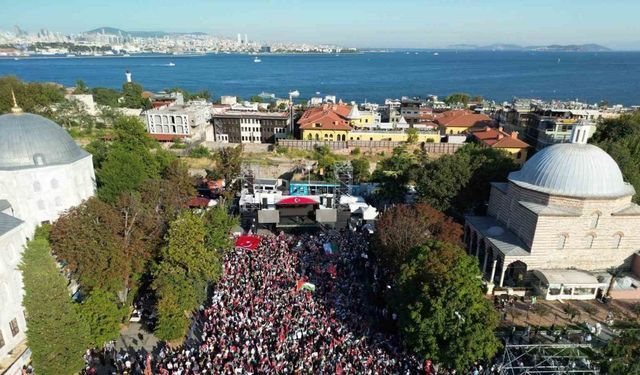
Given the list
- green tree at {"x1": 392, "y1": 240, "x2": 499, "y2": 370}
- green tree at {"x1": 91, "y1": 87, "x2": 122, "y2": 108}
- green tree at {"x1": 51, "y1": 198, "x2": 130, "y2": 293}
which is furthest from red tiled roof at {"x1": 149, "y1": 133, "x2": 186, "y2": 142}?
green tree at {"x1": 392, "y1": 240, "x2": 499, "y2": 370}

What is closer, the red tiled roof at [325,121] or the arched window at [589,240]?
the arched window at [589,240]

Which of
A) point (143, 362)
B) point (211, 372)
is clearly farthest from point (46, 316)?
point (211, 372)

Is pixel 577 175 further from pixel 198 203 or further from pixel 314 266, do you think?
pixel 198 203

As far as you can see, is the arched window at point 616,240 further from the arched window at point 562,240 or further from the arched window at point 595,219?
the arched window at point 562,240

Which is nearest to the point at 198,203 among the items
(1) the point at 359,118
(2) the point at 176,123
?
(2) the point at 176,123

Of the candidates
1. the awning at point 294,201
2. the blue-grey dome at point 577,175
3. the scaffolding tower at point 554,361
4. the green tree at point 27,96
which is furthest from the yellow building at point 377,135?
the green tree at point 27,96

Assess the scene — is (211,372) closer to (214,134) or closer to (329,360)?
(329,360)

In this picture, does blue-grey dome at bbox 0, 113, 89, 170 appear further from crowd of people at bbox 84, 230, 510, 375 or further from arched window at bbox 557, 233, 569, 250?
arched window at bbox 557, 233, 569, 250
